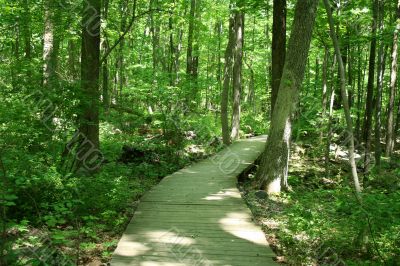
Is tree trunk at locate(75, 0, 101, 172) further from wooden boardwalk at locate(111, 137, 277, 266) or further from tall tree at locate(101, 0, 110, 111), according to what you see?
wooden boardwalk at locate(111, 137, 277, 266)

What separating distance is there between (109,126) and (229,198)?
8011mm

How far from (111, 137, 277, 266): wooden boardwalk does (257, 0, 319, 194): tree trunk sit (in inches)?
39.0

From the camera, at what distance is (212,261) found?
14.3 ft

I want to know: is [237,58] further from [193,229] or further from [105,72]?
[193,229]

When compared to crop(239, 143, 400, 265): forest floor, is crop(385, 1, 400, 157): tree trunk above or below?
above

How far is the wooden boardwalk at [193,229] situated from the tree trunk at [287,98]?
39.0 inches

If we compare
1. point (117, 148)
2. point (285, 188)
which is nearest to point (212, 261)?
point (285, 188)

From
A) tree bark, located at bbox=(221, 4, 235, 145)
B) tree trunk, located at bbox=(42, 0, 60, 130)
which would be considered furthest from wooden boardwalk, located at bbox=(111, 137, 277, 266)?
tree bark, located at bbox=(221, 4, 235, 145)

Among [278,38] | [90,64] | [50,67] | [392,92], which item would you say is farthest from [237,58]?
[50,67]

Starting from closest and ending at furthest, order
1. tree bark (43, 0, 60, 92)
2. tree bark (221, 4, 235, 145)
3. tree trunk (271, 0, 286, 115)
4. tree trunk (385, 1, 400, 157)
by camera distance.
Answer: tree bark (43, 0, 60, 92)
tree trunk (271, 0, 286, 115)
tree trunk (385, 1, 400, 157)
tree bark (221, 4, 235, 145)

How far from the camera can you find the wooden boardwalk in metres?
4.45

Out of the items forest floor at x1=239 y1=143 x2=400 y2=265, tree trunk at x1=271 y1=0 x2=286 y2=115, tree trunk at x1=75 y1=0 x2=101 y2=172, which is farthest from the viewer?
tree trunk at x1=271 y1=0 x2=286 y2=115

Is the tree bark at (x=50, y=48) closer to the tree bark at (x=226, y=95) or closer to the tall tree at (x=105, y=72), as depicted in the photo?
the tall tree at (x=105, y=72)

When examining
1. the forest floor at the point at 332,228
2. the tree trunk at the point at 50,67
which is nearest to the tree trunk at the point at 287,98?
the forest floor at the point at 332,228
